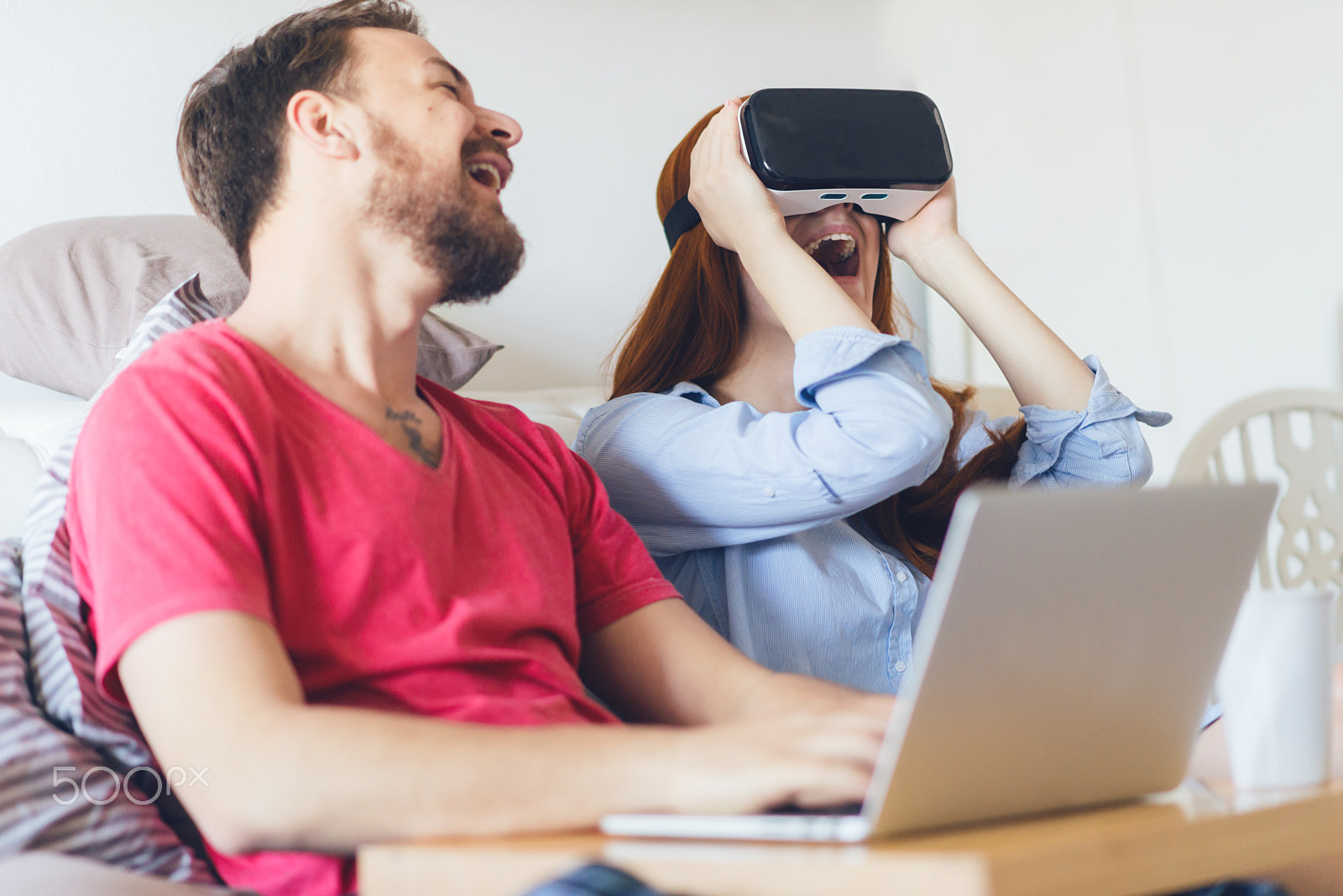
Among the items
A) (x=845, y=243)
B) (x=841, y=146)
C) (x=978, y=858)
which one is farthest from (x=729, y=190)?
(x=978, y=858)

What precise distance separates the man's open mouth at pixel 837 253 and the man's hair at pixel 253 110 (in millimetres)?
619

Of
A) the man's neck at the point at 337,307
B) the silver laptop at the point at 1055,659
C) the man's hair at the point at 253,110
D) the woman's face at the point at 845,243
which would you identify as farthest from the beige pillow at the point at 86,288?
the silver laptop at the point at 1055,659

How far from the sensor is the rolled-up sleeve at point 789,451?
45.6 inches

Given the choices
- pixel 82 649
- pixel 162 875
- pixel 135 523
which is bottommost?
pixel 162 875

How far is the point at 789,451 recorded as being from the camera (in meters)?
1.19

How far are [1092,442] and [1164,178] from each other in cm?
140

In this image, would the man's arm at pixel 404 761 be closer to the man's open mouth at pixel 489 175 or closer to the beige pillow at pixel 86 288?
the man's open mouth at pixel 489 175

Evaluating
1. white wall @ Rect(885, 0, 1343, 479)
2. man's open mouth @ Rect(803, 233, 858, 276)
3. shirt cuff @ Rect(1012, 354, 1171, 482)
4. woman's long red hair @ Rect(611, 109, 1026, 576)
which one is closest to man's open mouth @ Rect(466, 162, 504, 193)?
woman's long red hair @ Rect(611, 109, 1026, 576)

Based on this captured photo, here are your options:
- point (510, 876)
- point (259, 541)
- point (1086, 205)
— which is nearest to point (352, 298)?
point (259, 541)

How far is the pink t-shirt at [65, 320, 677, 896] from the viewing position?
2.35 feet

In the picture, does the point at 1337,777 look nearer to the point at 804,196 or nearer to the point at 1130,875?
the point at 1130,875

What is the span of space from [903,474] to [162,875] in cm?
75

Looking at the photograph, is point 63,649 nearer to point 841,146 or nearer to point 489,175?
point 489,175

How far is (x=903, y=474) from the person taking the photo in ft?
3.86
